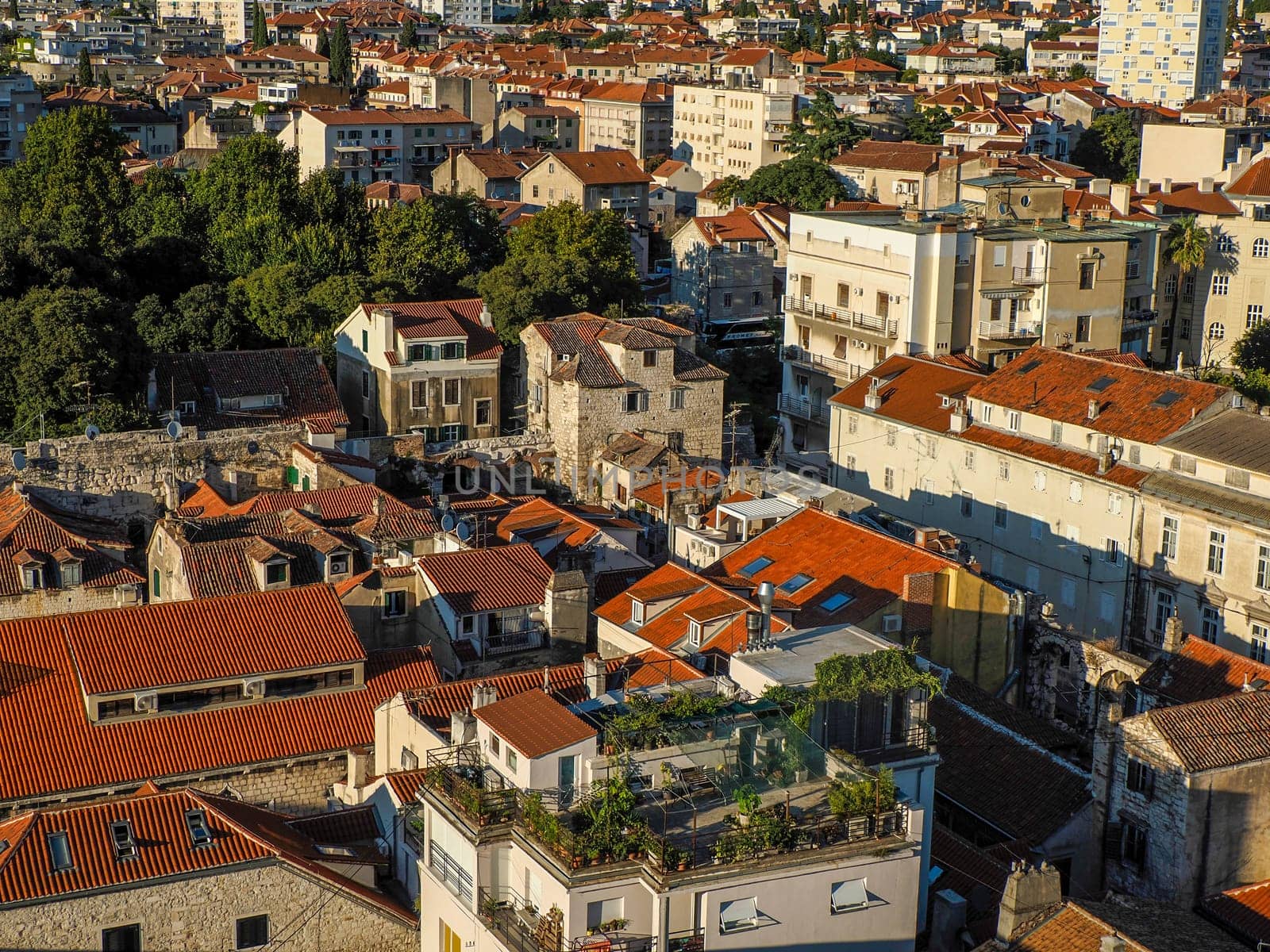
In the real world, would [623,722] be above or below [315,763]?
above

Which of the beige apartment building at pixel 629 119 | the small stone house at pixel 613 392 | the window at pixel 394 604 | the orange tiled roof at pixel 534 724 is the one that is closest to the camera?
the orange tiled roof at pixel 534 724

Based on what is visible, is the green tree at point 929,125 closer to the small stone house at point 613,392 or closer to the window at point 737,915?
the small stone house at point 613,392

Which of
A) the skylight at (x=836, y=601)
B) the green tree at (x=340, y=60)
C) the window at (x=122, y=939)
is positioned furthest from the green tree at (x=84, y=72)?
the window at (x=122, y=939)

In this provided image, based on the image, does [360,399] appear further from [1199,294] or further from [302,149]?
[302,149]

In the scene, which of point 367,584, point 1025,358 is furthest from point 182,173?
point 367,584

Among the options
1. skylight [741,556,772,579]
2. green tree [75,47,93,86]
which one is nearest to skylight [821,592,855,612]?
skylight [741,556,772,579]

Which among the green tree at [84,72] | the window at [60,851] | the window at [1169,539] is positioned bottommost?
the window at [1169,539]
